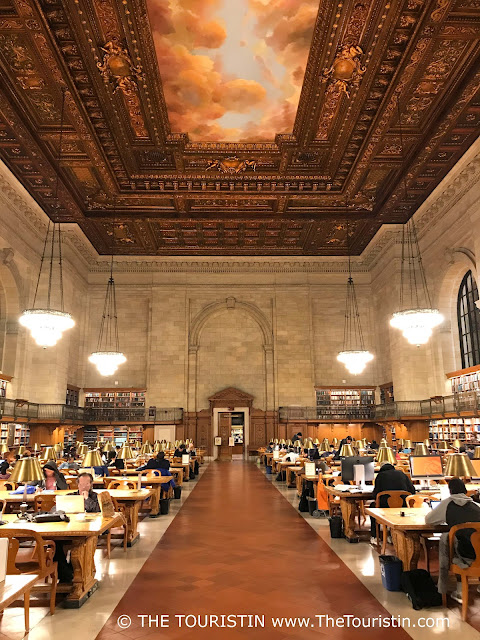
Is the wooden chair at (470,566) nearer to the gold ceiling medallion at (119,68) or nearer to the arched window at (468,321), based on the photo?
the gold ceiling medallion at (119,68)

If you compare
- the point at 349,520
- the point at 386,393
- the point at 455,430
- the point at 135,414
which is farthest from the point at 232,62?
the point at 135,414

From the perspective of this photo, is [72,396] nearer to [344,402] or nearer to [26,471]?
[344,402]

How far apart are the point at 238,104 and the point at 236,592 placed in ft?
37.3

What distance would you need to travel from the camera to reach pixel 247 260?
2459cm

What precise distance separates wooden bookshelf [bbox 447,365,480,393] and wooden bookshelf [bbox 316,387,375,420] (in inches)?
211

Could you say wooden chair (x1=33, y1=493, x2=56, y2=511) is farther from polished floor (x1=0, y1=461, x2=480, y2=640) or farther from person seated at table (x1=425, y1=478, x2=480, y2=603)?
person seated at table (x1=425, y1=478, x2=480, y2=603)

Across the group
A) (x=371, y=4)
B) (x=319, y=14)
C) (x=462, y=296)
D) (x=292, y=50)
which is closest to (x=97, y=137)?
(x=292, y=50)

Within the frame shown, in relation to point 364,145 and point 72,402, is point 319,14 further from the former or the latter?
point 72,402

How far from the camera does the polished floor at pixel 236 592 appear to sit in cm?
379

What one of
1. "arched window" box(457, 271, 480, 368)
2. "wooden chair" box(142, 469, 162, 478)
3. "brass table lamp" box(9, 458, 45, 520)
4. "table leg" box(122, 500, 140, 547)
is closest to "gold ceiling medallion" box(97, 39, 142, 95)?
→ "wooden chair" box(142, 469, 162, 478)

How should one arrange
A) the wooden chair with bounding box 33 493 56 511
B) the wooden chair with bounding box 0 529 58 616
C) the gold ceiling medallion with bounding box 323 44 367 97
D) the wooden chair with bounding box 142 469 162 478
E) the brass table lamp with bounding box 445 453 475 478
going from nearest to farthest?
the wooden chair with bounding box 0 529 58 616 < the brass table lamp with bounding box 445 453 475 478 < the wooden chair with bounding box 33 493 56 511 < the wooden chair with bounding box 142 469 162 478 < the gold ceiling medallion with bounding box 323 44 367 97

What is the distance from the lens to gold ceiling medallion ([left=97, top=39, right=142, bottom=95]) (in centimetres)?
1060

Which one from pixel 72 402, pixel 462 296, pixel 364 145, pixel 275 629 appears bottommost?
pixel 275 629

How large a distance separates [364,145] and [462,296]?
23.9 ft
